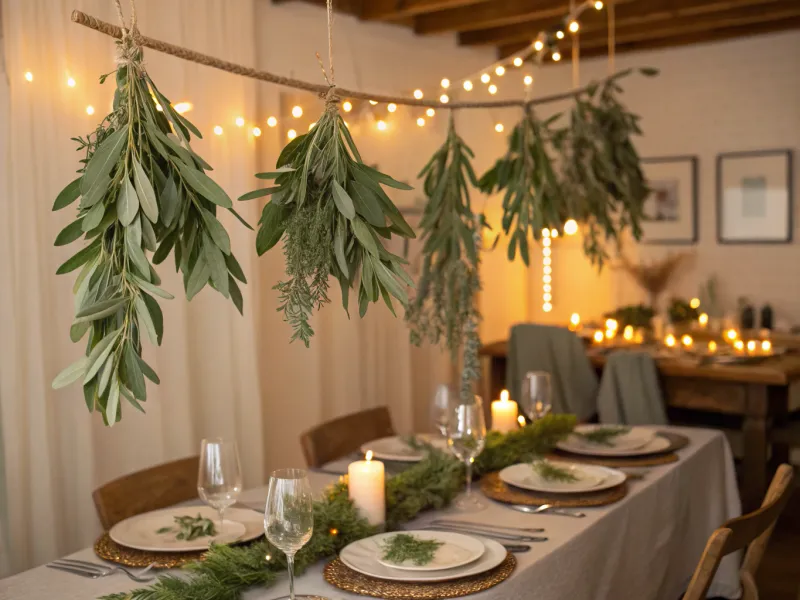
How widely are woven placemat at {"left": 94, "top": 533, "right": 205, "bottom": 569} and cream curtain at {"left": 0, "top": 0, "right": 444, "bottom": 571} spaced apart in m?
1.18

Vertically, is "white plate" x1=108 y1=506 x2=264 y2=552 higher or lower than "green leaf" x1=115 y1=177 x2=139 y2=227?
lower

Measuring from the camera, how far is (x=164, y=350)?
134 inches

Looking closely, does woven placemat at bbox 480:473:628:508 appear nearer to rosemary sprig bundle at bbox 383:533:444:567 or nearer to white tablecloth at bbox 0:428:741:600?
white tablecloth at bbox 0:428:741:600

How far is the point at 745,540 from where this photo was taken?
180cm

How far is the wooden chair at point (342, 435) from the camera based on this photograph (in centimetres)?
278

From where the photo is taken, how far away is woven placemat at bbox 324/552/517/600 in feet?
5.25

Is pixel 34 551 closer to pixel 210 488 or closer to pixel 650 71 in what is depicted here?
pixel 210 488

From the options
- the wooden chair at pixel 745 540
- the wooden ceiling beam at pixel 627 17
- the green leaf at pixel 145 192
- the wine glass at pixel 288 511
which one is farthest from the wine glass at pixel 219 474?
the wooden ceiling beam at pixel 627 17

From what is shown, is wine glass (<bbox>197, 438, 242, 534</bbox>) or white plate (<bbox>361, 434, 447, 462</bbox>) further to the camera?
white plate (<bbox>361, 434, 447, 462</bbox>)

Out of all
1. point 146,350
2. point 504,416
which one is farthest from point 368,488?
point 146,350

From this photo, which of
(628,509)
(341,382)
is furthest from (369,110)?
(628,509)

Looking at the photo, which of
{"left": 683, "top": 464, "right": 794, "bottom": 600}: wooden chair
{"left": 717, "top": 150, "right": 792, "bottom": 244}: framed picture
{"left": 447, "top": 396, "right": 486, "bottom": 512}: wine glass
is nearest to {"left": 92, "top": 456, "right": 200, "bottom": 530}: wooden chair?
{"left": 447, "top": 396, "right": 486, "bottom": 512}: wine glass

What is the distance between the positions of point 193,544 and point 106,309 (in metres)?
0.76

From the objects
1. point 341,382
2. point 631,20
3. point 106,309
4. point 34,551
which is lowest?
point 34,551
